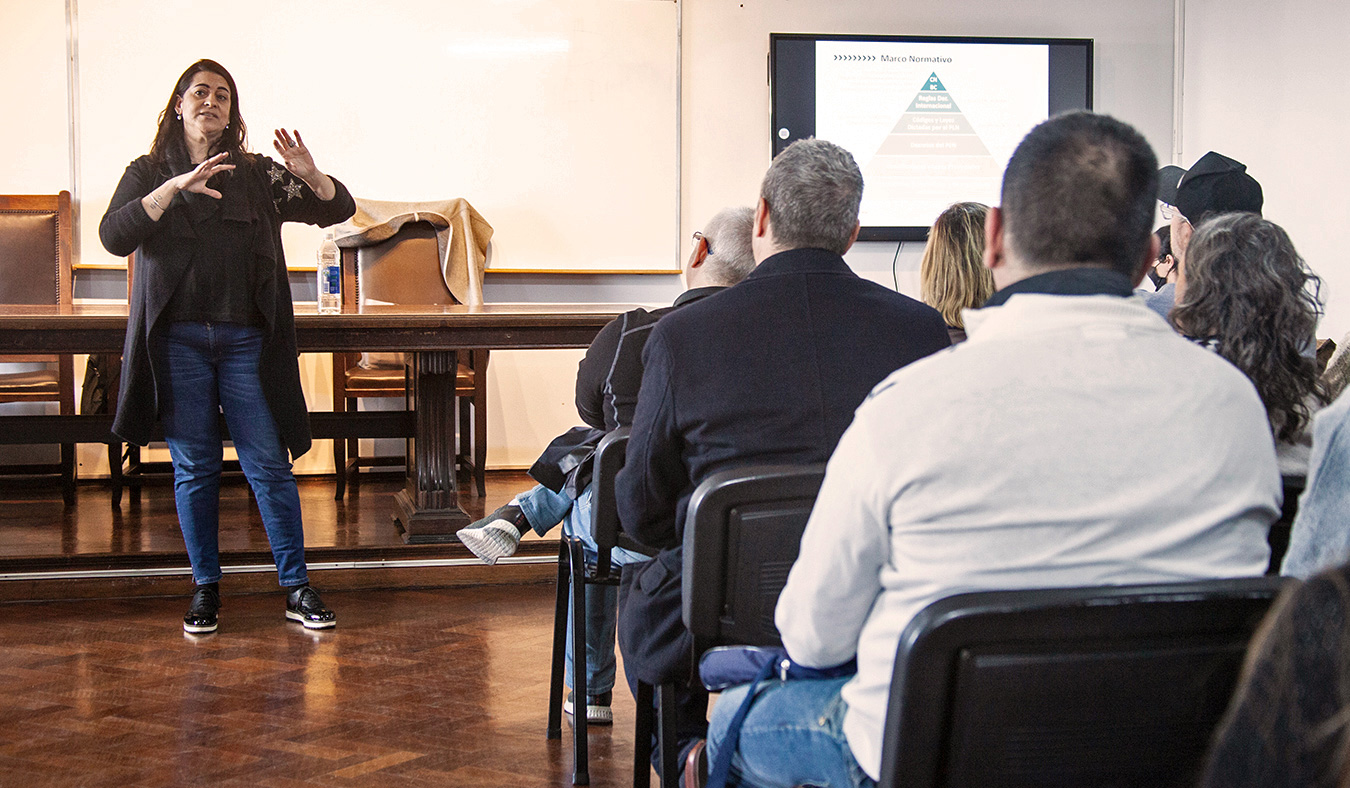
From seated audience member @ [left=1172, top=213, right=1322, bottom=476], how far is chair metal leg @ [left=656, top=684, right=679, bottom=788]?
98 cm

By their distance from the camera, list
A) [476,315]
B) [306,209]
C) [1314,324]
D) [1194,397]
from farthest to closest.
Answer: [476,315] → [306,209] → [1314,324] → [1194,397]

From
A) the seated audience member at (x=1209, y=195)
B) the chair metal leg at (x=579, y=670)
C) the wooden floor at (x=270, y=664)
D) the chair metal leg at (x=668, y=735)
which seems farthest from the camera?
the seated audience member at (x=1209, y=195)

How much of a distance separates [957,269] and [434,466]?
205 cm

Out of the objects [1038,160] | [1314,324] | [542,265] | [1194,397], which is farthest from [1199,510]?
[542,265]

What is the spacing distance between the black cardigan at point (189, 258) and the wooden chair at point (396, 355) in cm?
171

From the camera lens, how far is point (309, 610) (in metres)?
3.21

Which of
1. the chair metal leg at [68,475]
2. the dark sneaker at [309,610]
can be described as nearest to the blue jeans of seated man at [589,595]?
the dark sneaker at [309,610]

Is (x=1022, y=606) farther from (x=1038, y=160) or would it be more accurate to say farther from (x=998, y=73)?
(x=998, y=73)

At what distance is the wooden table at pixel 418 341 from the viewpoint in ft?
10.9

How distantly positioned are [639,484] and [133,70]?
15.2 ft

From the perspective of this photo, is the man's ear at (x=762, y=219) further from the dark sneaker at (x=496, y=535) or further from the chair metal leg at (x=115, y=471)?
the chair metal leg at (x=115, y=471)

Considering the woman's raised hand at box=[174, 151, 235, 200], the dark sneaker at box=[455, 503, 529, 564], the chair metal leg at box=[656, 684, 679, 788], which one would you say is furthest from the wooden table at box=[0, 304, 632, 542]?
the chair metal leg at box=[656, 684, 679, 788]

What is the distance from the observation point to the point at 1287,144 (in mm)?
5191

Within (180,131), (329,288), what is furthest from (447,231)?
(180,131)
